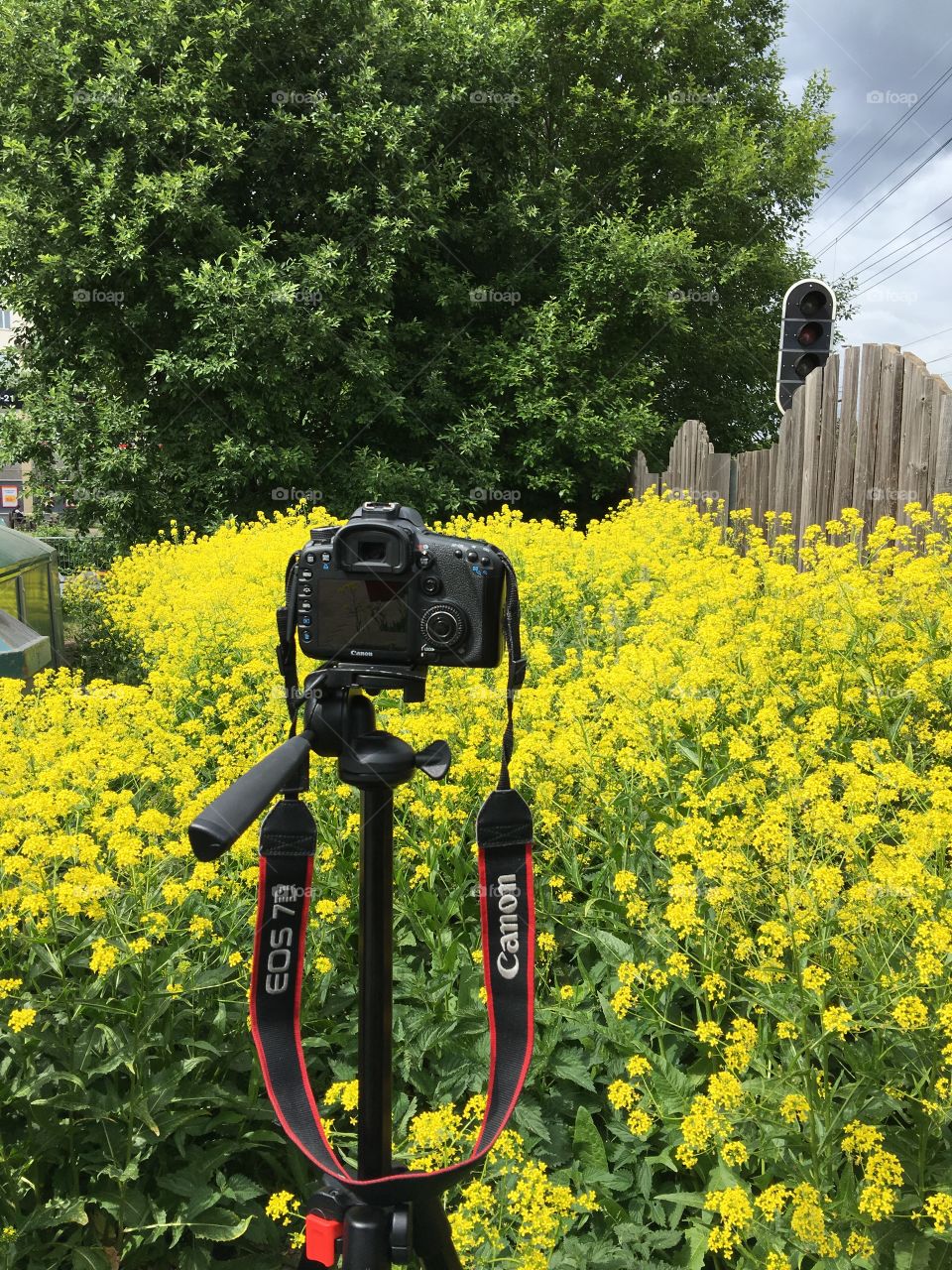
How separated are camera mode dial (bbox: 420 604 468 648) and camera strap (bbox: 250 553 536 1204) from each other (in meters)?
0.08

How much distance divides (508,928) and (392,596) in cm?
51

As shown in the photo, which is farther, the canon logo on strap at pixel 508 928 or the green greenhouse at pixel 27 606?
the green greenhouse at pixel 27 606

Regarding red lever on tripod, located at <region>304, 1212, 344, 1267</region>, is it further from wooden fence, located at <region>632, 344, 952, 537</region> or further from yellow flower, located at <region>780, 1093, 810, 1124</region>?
wooden fence, located at <region>632, 344, 952, 537</region>

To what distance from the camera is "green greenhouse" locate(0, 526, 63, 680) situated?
4.07m

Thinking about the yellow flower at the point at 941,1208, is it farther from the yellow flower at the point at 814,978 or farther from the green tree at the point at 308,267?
the green tree at the point at 308,267

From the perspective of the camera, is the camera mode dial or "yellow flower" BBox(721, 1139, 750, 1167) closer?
the camera mode dial

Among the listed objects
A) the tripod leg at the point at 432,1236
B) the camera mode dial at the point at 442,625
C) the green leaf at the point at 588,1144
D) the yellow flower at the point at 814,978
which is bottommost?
the green leaf at the point at 588,1144

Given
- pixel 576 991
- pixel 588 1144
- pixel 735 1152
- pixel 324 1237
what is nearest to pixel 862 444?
pixel 576 991

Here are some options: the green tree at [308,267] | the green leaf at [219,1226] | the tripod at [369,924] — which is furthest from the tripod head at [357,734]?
the green tree at [308,267]

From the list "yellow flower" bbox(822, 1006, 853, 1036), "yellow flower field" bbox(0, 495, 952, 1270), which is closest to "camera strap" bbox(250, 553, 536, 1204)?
"yellow flower field" bbox(0, 495, 952, 1270)

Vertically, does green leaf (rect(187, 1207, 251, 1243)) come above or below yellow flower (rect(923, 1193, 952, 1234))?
below

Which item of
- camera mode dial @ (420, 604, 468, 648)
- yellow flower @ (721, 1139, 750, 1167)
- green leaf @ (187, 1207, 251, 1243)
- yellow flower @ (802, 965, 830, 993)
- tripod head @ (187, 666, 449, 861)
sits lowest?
green leaf @ (187, 1207, 251, 1243)

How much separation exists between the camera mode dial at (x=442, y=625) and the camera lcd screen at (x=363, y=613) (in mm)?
28

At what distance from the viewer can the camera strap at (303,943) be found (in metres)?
1.24
